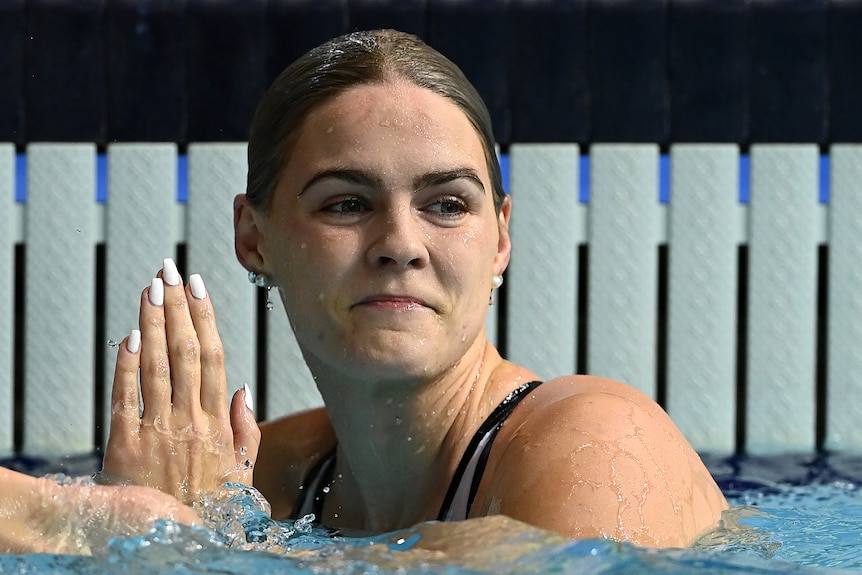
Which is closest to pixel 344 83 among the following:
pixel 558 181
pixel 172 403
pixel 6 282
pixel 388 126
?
pixel 388 126

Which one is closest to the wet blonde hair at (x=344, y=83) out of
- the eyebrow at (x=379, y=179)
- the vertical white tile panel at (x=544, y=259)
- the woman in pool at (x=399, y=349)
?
the woman in pool at (x=399, y=349)

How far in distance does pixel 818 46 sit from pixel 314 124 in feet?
10.0

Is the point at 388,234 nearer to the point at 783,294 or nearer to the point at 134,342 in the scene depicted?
the point at 134,342

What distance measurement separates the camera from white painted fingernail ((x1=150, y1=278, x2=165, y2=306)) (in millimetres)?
1980

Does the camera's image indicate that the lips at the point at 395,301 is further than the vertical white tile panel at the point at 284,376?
No

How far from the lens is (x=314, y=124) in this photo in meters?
2.12

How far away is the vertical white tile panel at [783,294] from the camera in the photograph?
4535 mm

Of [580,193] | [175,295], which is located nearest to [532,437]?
[175,295]

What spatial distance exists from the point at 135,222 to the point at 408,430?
2702mm

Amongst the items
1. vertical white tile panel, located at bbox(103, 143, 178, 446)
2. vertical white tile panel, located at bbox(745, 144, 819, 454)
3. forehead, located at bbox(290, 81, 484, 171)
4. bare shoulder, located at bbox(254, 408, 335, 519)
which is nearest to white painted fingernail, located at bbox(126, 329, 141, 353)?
forehead, located at bbox(290, 81, 484, 171)

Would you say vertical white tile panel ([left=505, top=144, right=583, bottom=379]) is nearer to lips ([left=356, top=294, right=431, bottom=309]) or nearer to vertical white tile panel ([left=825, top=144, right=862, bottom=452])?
vertical white tile panel ([left=825, top=144, right=862, bottom=452])

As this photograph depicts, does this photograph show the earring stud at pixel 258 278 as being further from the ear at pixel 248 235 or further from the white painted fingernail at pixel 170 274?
the white painted fingernail at pixel 170 274

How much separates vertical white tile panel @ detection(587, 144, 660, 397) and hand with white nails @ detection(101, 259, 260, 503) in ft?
8.88

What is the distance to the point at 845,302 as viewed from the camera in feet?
15.0
